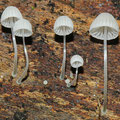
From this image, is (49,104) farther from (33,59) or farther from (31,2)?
(31,2)

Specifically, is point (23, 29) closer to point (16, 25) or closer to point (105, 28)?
point (16, 25)

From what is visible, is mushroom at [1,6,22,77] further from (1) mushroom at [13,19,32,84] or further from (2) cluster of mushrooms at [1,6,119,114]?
(1) mushroom at [13,19,32,84]

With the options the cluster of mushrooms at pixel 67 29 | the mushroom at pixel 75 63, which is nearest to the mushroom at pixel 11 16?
the cluster of mushrooms at pixel 67 29

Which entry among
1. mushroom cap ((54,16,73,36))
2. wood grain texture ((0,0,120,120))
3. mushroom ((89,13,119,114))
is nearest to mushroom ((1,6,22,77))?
wood grain texture ((0,0,120,120))

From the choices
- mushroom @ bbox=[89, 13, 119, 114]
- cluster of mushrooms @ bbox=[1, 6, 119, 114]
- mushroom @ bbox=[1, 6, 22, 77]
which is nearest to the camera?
mushroom @ bbox=[89, 13, 119, 114]

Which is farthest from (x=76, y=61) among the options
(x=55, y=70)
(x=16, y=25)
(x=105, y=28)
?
(x=16, y=25)

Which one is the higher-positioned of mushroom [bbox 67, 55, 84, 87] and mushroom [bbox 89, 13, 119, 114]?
mushroom [bbox 89, 13, 119, 114]

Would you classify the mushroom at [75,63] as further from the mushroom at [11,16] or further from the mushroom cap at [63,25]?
the mushroom at [11,16]
